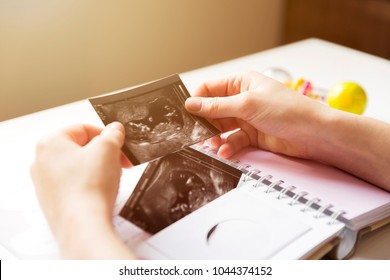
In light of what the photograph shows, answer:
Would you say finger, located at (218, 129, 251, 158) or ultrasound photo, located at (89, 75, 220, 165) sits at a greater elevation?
ultrasound photo, located at (89, 75, 220, 165)

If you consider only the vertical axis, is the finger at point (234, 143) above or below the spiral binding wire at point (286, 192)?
above

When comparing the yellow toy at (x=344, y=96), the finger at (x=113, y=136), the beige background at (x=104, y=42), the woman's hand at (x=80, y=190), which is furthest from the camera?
the beige background at (x=104, y=42)

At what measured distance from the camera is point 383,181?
0.84m

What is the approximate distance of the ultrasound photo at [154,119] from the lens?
0.84 metres

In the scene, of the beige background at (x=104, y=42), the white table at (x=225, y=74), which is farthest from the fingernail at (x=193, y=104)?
the beige background at (x=104, y=42)

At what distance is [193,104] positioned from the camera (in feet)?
2.98

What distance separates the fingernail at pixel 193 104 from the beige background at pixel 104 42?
690 mm

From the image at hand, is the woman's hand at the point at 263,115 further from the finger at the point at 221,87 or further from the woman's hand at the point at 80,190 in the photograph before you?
the woman's hand at the point at 80,190

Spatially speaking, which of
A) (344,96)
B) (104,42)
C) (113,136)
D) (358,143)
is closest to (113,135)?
(113,136)

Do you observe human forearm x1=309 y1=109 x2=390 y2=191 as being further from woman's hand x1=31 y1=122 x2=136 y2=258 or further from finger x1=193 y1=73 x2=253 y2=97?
woman's hand x1=31 y1=122 x2=136 y2=258

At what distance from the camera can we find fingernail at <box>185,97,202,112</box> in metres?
0.91

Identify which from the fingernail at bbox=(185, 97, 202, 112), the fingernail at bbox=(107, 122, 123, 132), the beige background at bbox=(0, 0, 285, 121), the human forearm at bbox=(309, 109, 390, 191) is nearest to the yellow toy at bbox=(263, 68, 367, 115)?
the human forearm at bbox=(309, 109, 390, 191)

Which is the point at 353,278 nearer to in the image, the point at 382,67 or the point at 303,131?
the point at 303,131

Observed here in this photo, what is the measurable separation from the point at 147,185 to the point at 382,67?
0.85m
